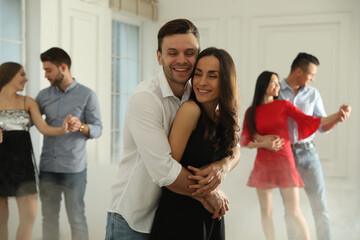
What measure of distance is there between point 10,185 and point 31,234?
1.26 ft

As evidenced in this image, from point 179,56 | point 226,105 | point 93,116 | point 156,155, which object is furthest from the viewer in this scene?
point 93,116

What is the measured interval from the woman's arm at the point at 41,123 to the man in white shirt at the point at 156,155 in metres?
1.13

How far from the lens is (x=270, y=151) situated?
245 centimetres

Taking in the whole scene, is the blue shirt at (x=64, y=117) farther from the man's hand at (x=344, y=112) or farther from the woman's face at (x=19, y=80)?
the man's hand at (x=344, y=112)

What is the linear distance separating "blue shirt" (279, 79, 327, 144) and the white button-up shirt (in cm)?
102

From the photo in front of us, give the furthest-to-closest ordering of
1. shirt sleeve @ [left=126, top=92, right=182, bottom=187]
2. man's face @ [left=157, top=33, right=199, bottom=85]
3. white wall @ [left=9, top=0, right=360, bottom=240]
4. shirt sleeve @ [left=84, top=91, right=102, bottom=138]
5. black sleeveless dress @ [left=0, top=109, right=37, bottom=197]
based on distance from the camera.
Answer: shirt sleeve @ [left=84, top=91, right=102, bottom=138] < white wall @ [left=9, top=0, right=360, bottom=240] < black sleeveless dress @ [left=0, top=109, right=37, bottom=197] < man's face @ [left=157, top=33, right=199, bottom=85] < shirt sleeve @ [left=126, top=92, right=182, bottom=187]

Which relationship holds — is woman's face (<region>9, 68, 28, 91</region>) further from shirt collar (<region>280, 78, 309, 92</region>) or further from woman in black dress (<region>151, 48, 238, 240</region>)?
shirt collar (<region>280, 78, 309, 92</region>)

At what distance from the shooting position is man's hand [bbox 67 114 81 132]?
8.07 ft

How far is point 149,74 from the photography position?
107 inches

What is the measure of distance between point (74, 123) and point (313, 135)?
1.48 m

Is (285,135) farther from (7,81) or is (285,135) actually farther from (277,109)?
(7,81)

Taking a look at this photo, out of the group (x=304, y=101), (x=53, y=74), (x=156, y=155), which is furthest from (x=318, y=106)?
(x=53, y=74)

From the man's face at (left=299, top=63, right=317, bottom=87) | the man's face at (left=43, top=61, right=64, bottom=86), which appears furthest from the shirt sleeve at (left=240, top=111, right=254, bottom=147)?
the man's face at (left=43, top=61, right=64, bottom=86)

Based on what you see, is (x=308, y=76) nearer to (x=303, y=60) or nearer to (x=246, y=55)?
(x=303, y=60)
